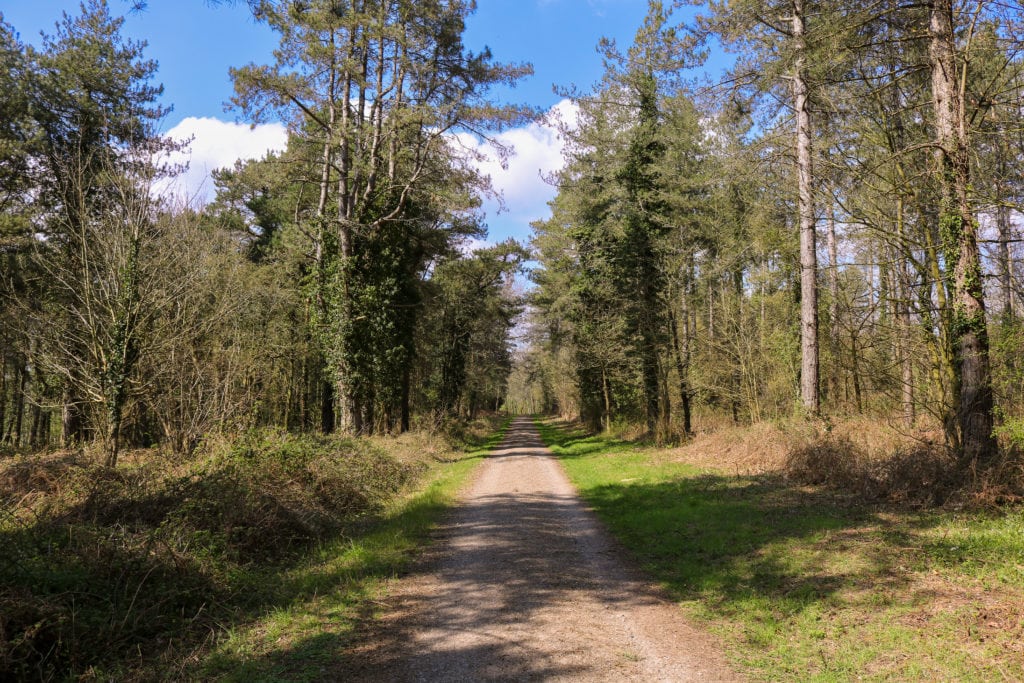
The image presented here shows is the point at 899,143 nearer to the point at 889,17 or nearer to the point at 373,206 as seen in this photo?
the point at 889,17

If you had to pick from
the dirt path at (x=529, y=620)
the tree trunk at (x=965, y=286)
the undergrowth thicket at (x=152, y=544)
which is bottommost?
the dirt path at (x=529, y=620)

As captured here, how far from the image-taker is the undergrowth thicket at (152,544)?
4574 mm

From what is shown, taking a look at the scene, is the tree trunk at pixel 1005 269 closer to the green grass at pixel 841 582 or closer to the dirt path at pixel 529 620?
the green grass at pixel 841 582

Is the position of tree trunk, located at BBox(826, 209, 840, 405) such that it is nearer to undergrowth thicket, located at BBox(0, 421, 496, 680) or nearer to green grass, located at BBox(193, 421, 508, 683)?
green grass, located at BBox(193, 421, 508, 683)

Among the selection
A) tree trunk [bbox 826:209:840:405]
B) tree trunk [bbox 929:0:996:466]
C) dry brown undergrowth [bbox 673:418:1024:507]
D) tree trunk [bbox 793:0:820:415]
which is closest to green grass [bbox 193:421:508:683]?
dry brown undergrowth [bbox 673:418:1024:507]

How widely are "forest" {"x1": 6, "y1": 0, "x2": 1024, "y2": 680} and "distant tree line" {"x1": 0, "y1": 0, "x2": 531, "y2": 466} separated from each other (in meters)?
0.14

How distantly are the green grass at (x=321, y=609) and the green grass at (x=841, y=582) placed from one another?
3424 millimetres

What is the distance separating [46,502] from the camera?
7.50 m

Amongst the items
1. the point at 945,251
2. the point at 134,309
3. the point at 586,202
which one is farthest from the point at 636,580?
the point at 586,202

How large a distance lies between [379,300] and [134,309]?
940cm

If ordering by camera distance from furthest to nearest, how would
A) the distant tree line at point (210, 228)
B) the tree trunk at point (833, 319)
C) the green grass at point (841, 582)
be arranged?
the tree trunk at point (833, 319)
the distant tree line at point (210, 228)
the green grass at point (841, 582)

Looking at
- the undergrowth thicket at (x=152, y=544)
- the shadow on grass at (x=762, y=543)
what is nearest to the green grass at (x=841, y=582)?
the shadow on grass at (x=762, y=543)

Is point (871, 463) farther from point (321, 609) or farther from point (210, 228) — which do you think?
point (210, 228)

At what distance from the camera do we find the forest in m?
6.04
